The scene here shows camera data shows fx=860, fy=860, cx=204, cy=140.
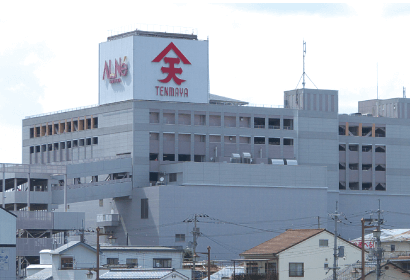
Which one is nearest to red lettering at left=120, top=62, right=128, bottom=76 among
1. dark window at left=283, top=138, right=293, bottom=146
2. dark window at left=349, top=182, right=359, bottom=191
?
dark window at left=283, top=138, right=293, bottom=146

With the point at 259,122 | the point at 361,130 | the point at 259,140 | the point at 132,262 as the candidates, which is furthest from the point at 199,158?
the point at 132,262

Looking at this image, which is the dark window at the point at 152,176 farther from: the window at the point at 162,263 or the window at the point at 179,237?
the window at the point at 162,263

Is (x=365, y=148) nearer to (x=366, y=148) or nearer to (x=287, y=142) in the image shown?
(x=366, y=148)

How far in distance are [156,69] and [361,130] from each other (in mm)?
42420

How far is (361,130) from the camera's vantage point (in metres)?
161

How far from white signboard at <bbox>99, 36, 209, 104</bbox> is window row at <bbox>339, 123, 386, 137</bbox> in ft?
94.4

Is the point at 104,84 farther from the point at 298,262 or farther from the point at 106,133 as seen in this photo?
the point at 298,262

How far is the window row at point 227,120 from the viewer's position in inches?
5748

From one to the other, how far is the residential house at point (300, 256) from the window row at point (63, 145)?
6125 centimetres

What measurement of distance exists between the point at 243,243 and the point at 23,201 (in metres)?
39.5

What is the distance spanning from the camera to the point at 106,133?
149875mm

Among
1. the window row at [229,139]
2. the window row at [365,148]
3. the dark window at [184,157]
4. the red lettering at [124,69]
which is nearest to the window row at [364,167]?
the window row at [365,148]

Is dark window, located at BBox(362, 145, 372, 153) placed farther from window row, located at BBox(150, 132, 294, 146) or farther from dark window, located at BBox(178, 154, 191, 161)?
dark window, located at BBox(178, 154, 191, 161)

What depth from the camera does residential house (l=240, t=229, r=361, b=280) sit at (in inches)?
3720
